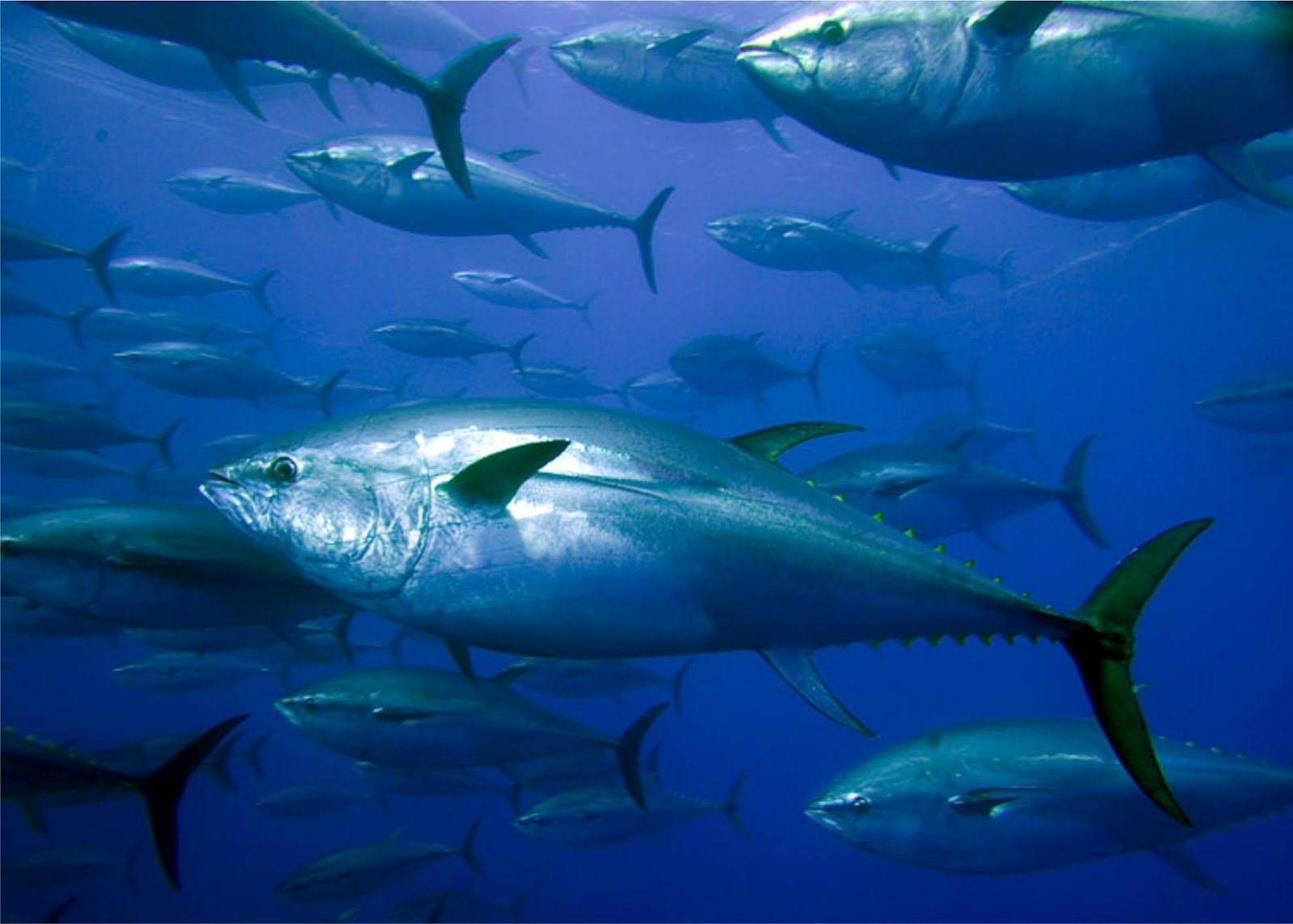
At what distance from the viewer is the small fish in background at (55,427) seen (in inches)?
205

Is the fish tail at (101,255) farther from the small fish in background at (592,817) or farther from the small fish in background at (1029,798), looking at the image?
the small fish in background at (1029,798)

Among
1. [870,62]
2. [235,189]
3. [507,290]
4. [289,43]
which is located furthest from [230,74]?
[235,189]

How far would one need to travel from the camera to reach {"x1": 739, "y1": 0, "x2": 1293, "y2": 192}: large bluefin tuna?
1670 millimetres

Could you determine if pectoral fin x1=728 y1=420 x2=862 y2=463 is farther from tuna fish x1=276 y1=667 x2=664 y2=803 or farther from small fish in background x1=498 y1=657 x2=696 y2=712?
small fish in background x1=498 y1=657 x2=696 y2=712

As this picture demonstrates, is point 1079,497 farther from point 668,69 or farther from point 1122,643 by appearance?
point 1122,643

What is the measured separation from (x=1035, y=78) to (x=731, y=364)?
21.4 ft

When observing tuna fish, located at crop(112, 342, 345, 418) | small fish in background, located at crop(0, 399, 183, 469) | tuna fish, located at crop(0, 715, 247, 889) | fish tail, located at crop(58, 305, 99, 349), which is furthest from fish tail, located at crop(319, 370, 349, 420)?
tuna fish, located at crop(0, 715, 247, 889)

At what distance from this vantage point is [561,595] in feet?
4.44

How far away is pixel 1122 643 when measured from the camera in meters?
1.40

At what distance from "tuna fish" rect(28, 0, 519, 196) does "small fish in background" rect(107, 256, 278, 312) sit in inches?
266

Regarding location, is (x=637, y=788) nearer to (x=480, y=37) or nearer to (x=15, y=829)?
(x=15, y=829)

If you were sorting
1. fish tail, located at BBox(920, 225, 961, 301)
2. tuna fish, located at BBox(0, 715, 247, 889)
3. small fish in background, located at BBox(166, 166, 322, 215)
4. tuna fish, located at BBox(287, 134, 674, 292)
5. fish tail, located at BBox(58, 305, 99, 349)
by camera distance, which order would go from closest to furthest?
tuna fish, located at BBox(0, 715, 247, 889), tuna fish, located at BBox(287, 134, 674, 292), fish tail, located at BBox(58, 305, 99, 349), fish tail, located at BBox(920, 225, 961, 301), small fish in background, located at BBox(166, 166, 322, 215)

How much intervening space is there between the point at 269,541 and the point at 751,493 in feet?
3.11

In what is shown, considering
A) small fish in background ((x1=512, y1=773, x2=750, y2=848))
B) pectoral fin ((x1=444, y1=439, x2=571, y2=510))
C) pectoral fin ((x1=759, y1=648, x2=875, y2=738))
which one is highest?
pectoral fin ((x1=444, y1=439, x2=571, y2=510))
